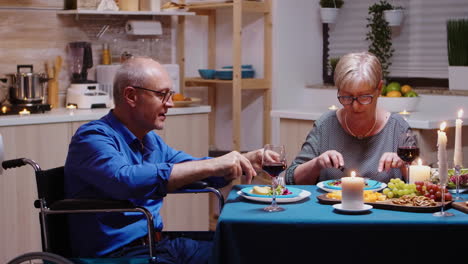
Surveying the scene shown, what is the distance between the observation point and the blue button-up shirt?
2.26m

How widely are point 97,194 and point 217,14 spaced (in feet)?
10.3

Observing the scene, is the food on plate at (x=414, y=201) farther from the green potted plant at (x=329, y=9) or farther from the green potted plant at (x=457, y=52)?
the green potted plant at (x=329, y=9)

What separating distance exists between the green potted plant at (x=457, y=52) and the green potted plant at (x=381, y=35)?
0.47 metres

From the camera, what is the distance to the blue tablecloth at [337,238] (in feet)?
6.47

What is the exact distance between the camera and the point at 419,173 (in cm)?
246

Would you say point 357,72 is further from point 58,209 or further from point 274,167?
point 58,209

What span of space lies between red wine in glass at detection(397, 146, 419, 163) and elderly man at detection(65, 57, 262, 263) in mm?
489

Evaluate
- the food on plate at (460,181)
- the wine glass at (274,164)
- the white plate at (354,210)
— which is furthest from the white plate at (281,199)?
the food on plate at (460,181)

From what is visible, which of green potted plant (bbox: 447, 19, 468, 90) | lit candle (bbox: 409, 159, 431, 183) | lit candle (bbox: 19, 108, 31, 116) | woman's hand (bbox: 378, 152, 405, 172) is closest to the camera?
lit candle (bbox: 409, 159, 431, 183)

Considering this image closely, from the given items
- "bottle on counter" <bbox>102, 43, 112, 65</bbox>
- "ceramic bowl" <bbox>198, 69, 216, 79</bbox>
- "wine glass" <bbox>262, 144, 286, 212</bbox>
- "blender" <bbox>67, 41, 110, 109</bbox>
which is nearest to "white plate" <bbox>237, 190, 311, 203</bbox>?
"wine glass" <bbox>262, 144, 286, 212</bbox>

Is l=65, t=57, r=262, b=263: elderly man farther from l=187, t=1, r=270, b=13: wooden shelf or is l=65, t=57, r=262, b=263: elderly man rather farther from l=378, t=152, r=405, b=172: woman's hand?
l=187, t=1, r=270, b=13: wooden shelf

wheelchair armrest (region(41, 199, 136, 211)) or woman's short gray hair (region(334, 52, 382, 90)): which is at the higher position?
woman's short gray hair (region(334, 52, 382, 90))

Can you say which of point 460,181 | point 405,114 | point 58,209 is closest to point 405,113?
point 405,114

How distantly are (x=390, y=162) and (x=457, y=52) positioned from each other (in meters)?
1.97
